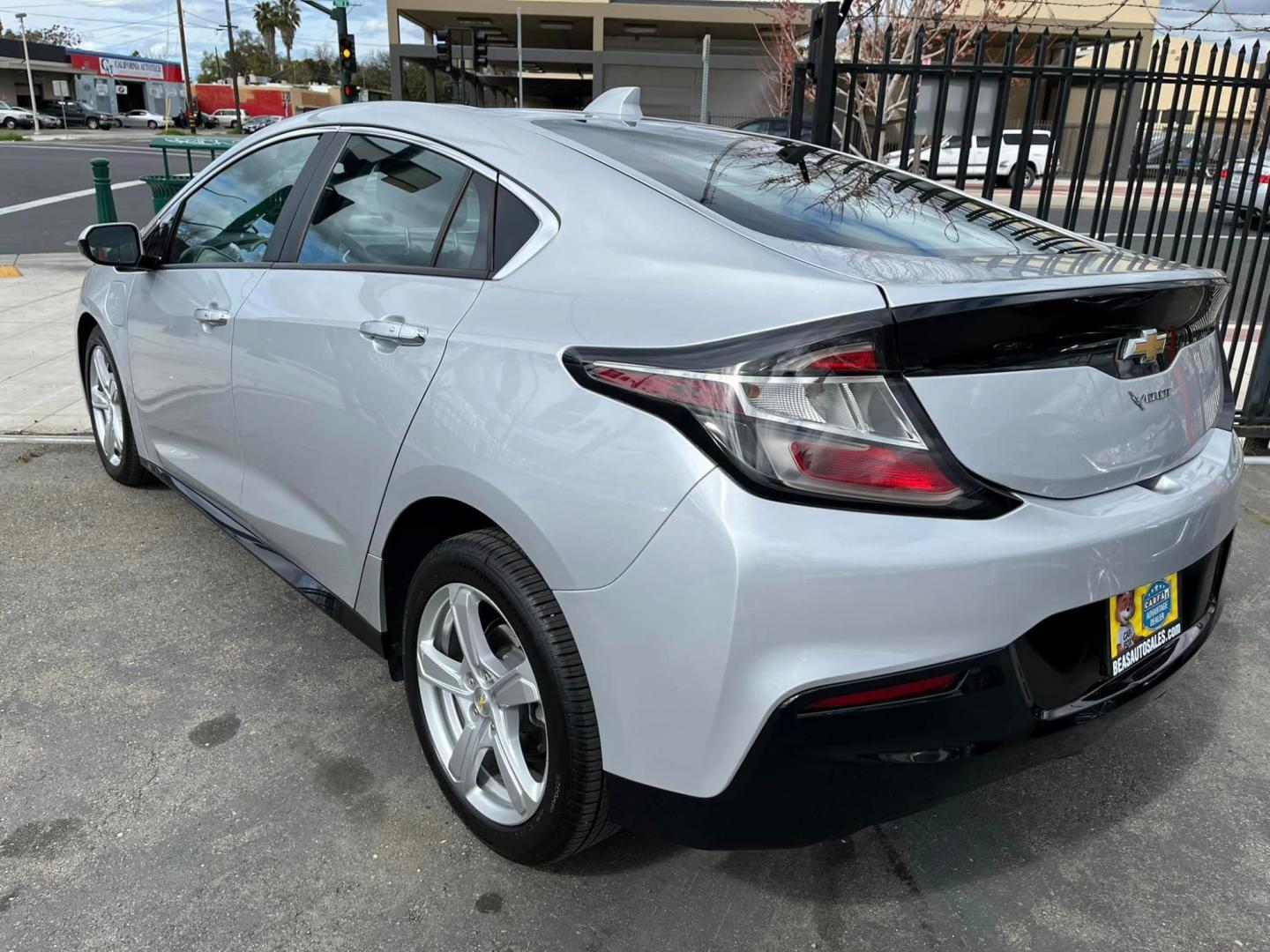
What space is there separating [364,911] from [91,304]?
3196 mm

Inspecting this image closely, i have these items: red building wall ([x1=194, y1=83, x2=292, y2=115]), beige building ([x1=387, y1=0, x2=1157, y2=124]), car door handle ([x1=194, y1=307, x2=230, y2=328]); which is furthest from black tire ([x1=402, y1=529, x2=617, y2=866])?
red building wall ([x1=194, y1=83, x2=292, y2=115])

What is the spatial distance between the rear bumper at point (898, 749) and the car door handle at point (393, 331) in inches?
41.9

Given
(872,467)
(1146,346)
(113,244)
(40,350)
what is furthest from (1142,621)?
(40,350)

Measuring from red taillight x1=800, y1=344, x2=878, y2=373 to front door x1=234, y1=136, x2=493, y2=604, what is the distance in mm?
881

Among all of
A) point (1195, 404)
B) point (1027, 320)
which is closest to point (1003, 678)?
point (1027, 320)

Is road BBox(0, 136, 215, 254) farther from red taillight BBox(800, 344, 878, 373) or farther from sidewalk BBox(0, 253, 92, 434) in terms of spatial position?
red taillight BBox(800, 344, 878, 373)

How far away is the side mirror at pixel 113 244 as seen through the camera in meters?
3.50

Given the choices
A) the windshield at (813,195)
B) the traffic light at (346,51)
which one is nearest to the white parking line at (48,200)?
the traffic light at (346,51)

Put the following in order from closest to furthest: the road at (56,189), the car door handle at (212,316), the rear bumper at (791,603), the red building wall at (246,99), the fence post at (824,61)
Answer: the rear bumper at (791,603)
the car door handle at (212,316)
the fence post at (824,61)
the road at (56,189)
the red building wall at (246,99)

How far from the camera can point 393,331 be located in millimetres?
2291

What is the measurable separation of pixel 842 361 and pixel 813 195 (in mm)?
922

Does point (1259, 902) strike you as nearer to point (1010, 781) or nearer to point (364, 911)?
point (1010, 781)

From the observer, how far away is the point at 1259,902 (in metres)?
2.22

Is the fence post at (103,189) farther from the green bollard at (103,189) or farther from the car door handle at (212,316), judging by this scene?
the car door handle at (212,316)
